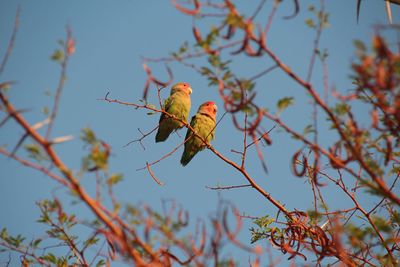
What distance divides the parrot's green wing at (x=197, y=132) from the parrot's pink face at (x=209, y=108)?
0.59 ft

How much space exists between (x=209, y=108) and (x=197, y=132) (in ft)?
2.25

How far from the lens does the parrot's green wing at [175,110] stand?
756 centimetres

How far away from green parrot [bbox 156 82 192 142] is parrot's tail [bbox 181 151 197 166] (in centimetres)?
51

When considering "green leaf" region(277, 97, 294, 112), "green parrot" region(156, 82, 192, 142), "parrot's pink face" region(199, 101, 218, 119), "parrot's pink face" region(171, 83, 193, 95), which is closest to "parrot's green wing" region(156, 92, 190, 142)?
"green parrot" region(156, 82, 192, 142)

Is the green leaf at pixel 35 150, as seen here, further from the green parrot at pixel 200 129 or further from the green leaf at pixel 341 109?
the green parrot at pixel 200 129

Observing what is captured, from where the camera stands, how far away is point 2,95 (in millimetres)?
1652

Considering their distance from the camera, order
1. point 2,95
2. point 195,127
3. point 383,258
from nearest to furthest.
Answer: point 2,95
point 383,258
point 195,127

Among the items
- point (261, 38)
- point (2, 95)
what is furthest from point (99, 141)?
point (261, 38)

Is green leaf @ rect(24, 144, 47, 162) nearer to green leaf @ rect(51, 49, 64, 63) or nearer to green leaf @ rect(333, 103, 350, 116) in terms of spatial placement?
green leaf @ rect(51, 49, 64, 63)

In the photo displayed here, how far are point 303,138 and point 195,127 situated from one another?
5328 mm

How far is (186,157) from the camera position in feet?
24.6

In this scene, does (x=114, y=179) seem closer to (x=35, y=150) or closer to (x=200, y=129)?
(x=35, y=150)

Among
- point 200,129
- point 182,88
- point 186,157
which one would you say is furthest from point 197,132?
point 182,88

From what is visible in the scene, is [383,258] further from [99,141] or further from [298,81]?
[99,141]
